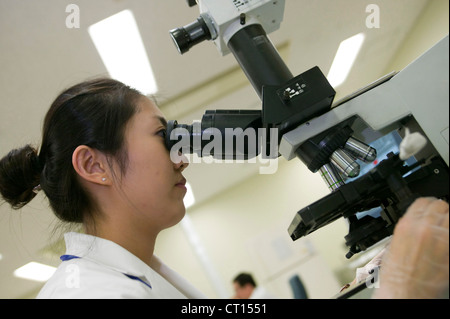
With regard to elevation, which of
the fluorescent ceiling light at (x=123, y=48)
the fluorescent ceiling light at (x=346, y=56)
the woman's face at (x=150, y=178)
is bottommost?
the woman's face at (x=150, y=178)

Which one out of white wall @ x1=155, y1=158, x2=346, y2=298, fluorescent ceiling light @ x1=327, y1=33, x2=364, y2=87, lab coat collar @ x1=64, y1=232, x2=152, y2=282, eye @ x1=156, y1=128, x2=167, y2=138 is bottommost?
white wall @ x1=155, y1=158, x2=346, y2=298

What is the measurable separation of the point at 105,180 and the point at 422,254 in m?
0.76

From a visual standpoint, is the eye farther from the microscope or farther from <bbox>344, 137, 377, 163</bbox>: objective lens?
<bbox>344, 137, 377, 163</bbox>: objective lens

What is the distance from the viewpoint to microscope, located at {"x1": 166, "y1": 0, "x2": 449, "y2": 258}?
0.61m

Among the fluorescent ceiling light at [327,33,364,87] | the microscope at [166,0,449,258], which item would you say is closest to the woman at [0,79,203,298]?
the microscope at [166,0,449,258]

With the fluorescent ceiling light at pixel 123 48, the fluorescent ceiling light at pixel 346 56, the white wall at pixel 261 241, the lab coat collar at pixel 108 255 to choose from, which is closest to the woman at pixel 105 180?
the lab coat collar at pixel 108 255

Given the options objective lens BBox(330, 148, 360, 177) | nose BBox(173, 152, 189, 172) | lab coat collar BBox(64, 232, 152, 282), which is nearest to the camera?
objective lens BBox(330, 148, 360, 177)

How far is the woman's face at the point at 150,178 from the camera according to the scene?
879mm

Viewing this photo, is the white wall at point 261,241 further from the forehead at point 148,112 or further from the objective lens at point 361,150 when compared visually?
the objective lens at point 361,150

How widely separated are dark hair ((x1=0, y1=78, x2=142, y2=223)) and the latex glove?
27.0 inches

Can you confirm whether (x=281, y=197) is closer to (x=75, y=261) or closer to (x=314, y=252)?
(x=314, y=252)

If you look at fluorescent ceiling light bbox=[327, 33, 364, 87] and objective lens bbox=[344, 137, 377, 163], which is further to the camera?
fluorescent ceiling light bbox=[327, 33, 364, 87]

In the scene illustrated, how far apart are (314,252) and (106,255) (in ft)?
11.2

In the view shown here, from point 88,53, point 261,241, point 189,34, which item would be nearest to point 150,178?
point 189,34
